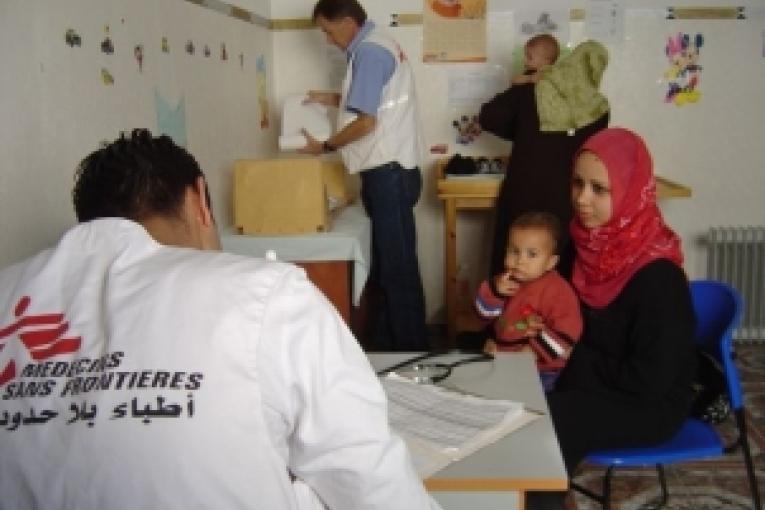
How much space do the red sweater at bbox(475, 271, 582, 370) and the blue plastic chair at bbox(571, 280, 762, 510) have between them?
0.29 meters

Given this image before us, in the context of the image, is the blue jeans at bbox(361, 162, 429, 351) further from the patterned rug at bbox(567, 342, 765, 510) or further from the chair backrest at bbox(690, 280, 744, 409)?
the chair backrest at bbox(690, 280, 744, 409)

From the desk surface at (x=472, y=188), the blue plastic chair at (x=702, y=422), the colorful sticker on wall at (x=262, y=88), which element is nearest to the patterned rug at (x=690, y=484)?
the blue plastic chair at (x=702, y=422)

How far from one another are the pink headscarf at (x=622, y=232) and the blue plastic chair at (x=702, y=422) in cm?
17

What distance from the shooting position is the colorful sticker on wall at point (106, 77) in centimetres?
187

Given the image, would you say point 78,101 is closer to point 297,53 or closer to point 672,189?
point 297,53

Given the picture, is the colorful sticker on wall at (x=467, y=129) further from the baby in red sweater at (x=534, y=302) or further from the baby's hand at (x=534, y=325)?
the baby's hand at (x=534, y=325)

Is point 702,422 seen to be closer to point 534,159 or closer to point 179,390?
point 179,390

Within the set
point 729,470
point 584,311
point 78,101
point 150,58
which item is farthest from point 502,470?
point 729,470

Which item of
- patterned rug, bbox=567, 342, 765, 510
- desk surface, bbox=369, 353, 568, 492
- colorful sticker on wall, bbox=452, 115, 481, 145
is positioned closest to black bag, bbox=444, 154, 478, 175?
colorful sticker on wall, bbox=452, 115, 481, 145

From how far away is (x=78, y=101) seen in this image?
68.4 inches

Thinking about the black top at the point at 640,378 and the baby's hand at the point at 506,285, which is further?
the baby's hand at the point at 506,285

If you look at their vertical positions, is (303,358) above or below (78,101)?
below

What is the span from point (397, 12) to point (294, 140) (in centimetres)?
113

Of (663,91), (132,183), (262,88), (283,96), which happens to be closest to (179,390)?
(132,183)
